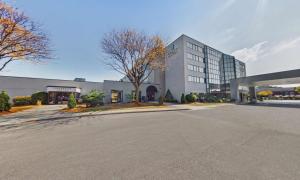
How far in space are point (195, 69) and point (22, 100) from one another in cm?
3812

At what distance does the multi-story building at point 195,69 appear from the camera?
33.0m

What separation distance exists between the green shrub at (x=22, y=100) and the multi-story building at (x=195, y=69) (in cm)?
3150

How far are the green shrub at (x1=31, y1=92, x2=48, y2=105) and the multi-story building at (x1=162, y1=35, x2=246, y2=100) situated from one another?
29.3 meters

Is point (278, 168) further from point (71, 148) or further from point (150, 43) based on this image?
point (150, 43)

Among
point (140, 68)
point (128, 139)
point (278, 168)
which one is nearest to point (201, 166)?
point (278, 168)

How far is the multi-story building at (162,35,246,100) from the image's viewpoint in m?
33.0

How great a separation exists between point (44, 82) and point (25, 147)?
99.2ft

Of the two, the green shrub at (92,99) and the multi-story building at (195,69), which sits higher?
the multi-story building at (195,69)

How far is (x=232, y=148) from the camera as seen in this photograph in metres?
4.16

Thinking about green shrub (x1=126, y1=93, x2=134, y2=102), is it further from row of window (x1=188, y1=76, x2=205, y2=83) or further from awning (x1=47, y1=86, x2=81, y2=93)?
row of window (x1=188, y1=76, x2=205, y2=83)

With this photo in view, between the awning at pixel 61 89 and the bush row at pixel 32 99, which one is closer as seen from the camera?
the bush row at pixel 32 99

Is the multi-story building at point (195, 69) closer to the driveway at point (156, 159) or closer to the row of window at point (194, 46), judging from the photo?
the row of window at point (194, 46)

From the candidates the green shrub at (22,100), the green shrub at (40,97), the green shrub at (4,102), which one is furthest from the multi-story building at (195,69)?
the green shrub at (22,100)

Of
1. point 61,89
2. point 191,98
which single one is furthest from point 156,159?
point 61,89
